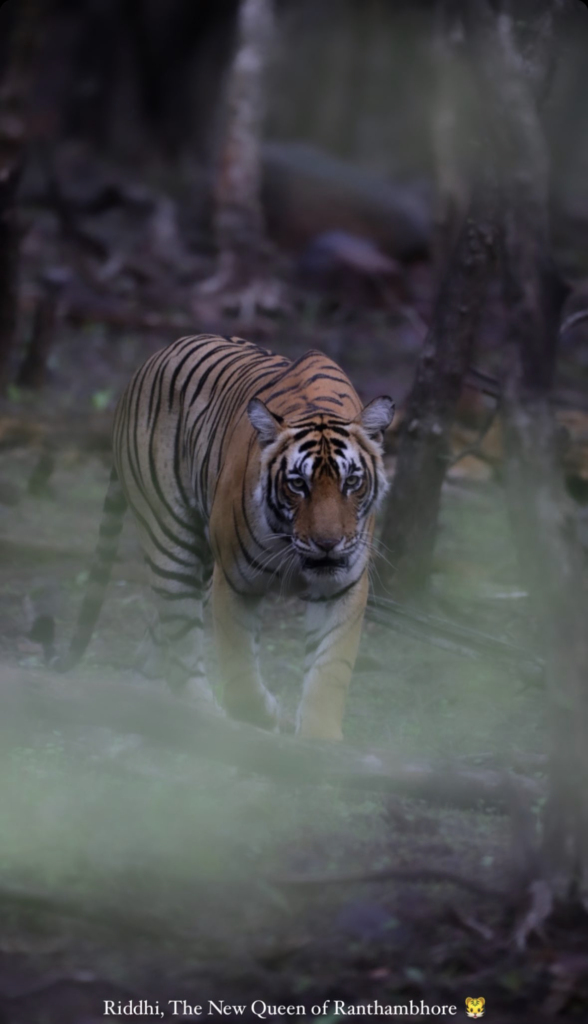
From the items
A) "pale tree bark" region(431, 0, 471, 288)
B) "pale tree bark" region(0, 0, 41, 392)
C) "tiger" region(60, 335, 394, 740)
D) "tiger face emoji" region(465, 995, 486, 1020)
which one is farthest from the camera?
"pale tree bark" region(431, 0, 471, 288)

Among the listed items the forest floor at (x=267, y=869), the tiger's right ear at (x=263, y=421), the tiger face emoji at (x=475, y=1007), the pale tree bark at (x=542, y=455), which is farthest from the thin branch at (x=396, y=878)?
the tiger's right ear at (x=263, y=421)

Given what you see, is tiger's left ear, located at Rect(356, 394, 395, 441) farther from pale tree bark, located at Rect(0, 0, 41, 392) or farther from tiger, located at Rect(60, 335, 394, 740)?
pale tree bark, located at Rect(0, 0, 41, 392)

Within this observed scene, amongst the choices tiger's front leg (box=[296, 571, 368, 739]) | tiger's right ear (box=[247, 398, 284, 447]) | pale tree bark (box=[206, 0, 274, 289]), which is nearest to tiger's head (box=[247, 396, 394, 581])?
tiger's right ear (box=[247, 398, 284, 447])

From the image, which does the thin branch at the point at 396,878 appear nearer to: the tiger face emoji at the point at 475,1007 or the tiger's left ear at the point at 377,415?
the tiger face emoji at the point at 475,1007

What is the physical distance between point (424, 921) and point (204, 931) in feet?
1.70

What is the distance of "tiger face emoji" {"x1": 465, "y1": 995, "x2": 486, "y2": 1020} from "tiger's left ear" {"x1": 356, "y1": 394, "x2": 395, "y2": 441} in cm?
190

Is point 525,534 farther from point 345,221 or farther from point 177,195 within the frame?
point 177,195

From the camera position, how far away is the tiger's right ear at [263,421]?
12.5 feet

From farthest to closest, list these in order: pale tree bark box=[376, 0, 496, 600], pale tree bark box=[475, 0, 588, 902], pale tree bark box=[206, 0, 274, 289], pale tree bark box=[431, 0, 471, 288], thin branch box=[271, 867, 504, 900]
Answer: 1. pale tree bark box=[206, 0, 274, 289]
2. pale tree bark box=[431, 0, 471, 288]
3. pale tree bark box=[376, 0, 496, 600]
4. thin branch box=[271, 867, 504, 900]
5. pale tree bark box=[475, 0, 588, 902]

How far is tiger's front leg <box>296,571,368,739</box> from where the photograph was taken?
3920 mm

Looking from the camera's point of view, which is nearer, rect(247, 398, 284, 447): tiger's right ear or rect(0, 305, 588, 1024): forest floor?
rect(0, 305, 588, 1024): forest floor

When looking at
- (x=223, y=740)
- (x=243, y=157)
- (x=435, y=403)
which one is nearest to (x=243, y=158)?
(x=243, y=157)

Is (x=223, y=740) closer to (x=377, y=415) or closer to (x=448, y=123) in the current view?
(x=377, y=415)

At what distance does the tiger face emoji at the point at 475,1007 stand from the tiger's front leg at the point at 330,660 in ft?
4.51
